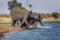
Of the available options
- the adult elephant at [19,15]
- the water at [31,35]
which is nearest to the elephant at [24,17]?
the adult elephant at [19,15]

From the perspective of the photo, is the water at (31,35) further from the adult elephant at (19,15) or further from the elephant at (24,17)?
the adult elephant at (19,15)

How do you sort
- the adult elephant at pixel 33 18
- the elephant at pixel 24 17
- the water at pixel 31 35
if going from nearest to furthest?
1. the water at pixel 31 35
2. the elephant at pixel 24 17
3. the adult elephant at pixel 33 18

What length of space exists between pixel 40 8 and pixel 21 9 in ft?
11.9

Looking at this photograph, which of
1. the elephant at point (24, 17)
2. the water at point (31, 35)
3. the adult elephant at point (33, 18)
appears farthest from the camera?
the adult elephant at point (33, 18)

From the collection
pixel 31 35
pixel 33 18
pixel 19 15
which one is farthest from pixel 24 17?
pixel 31 35

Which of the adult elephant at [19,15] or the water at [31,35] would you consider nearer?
the water at [31,35]

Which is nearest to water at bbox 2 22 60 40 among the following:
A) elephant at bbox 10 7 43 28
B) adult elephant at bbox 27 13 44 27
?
elephant at bbox 10 7 43 28

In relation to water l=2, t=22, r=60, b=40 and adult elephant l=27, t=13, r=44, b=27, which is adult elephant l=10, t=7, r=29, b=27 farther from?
water l=2, t=22, r=60, b=40

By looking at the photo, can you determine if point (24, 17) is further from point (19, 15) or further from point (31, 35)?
point (31, 35)

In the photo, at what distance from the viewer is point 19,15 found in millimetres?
17781

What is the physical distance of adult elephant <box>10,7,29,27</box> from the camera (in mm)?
17406

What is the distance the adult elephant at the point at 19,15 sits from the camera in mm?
17406

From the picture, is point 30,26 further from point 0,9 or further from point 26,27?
point 0,9

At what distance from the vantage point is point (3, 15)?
13.6 m
